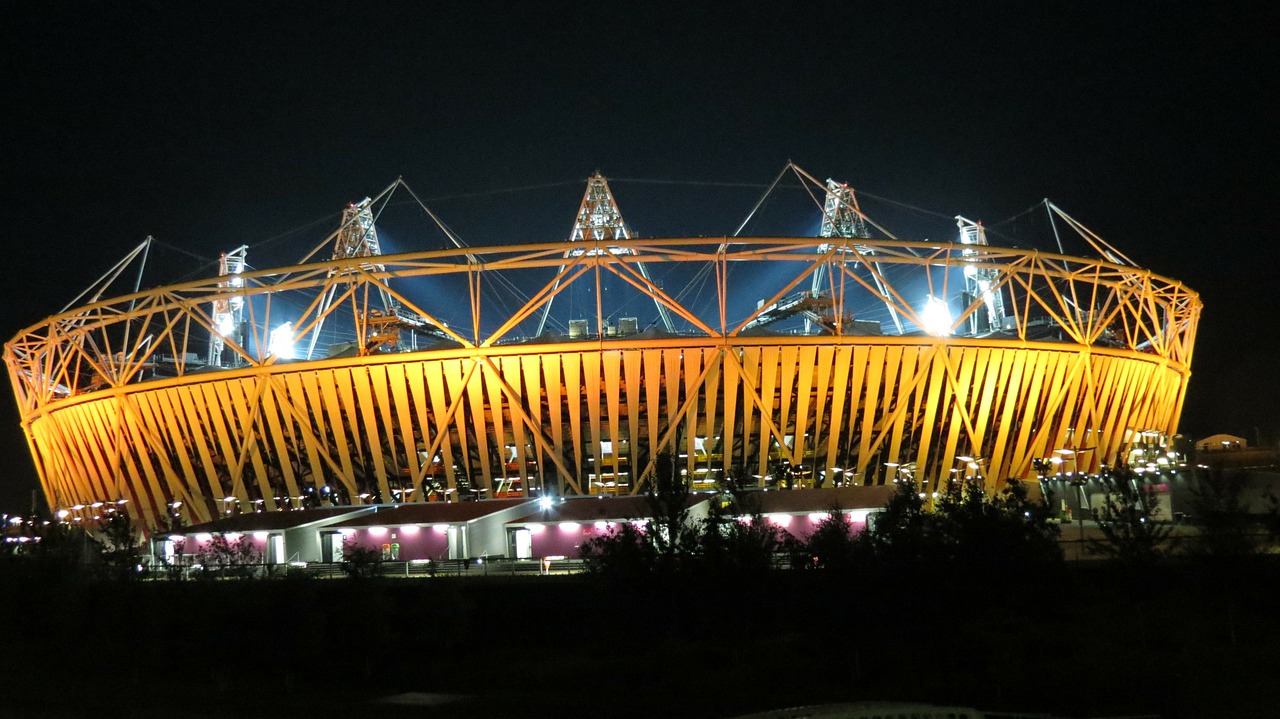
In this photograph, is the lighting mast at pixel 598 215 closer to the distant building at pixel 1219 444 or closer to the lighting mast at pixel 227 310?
the lighting mast at pixel 227 310

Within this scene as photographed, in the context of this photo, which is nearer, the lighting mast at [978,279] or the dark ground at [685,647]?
the dark ground at [685,647]

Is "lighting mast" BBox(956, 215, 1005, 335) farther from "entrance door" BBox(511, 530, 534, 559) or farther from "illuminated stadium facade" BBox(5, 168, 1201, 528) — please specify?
"entrance door" BBox(511, 530, 534, 559)

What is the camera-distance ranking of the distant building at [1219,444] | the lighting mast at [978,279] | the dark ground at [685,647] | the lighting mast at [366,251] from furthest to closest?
the distant building at [1219,444] → the lighting mast at [978,279] → the lighting mast at [366,251] → the dark ground at [685,647]

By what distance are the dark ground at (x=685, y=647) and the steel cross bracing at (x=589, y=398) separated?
17820mm

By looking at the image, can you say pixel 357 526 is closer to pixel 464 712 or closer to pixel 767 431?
pixel 767 431

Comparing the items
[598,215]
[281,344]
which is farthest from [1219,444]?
[281,344]

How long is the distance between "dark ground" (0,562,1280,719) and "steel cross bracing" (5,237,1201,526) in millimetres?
17820

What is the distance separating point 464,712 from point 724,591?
18.3 ft

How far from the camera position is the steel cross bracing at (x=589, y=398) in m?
42.6

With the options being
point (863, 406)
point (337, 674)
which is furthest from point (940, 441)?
point (337, 674)

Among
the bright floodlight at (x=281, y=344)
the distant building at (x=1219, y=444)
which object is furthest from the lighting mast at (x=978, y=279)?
the bright floodlight at (x=281, y=344)

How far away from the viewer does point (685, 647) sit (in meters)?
21.7

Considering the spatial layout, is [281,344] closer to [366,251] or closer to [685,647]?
[366,251]

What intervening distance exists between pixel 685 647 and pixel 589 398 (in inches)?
912
